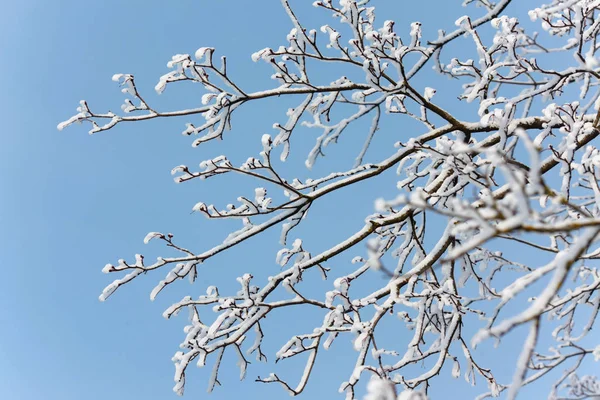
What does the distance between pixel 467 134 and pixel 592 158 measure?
47.2 inches

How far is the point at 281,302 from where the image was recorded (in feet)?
11.3

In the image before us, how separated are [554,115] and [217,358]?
101 inches

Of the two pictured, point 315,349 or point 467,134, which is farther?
point 467,134

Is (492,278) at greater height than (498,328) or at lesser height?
greater

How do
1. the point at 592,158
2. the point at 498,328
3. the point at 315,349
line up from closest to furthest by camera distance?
the point at 498,328
the point at 592,158
the point at 315,349

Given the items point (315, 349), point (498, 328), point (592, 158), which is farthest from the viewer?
point (315, 349)

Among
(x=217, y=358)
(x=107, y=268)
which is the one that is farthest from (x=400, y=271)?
(x=107, y=268)

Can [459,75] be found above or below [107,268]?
above

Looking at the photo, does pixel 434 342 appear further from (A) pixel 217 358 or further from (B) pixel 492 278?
(A) pixel 217 358

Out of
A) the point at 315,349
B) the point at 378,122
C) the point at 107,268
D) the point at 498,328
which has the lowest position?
the point at 498,328

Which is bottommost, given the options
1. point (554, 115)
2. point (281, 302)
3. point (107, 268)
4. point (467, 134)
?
point (281, 302)

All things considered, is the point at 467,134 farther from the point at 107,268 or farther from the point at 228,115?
the point at 107,268


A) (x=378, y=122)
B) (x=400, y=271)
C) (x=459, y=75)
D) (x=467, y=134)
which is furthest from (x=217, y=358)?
(x=459, y=75)

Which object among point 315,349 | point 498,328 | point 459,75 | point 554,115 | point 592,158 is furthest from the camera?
point 459,75
